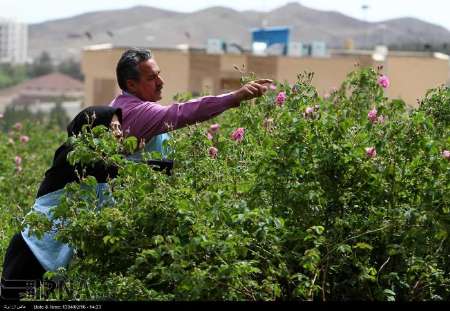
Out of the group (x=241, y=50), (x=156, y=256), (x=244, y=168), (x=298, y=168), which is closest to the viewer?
(x=156, y=256)

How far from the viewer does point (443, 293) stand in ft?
15.8

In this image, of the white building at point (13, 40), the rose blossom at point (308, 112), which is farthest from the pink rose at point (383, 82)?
the white building at point (13, 40)

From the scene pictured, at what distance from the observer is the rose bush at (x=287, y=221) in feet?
14.7

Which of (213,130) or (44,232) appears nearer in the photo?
(44,232)

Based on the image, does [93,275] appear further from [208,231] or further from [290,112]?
[290,112]

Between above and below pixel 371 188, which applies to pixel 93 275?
below

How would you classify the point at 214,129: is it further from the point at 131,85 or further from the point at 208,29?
the point at 208,29

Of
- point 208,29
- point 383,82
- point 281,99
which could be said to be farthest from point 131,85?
point 208,29

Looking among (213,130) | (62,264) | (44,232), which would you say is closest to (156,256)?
(44,232)

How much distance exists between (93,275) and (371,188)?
3.64 ft

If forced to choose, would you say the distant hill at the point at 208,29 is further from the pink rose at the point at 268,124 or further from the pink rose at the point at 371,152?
the pink rose at the point at 371,152

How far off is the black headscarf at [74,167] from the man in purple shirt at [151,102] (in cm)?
11

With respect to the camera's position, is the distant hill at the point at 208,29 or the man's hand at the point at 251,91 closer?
the man's hand at the point at 251,91

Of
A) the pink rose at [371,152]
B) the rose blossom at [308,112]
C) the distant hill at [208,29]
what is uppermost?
the rose blossom at [308,112]
